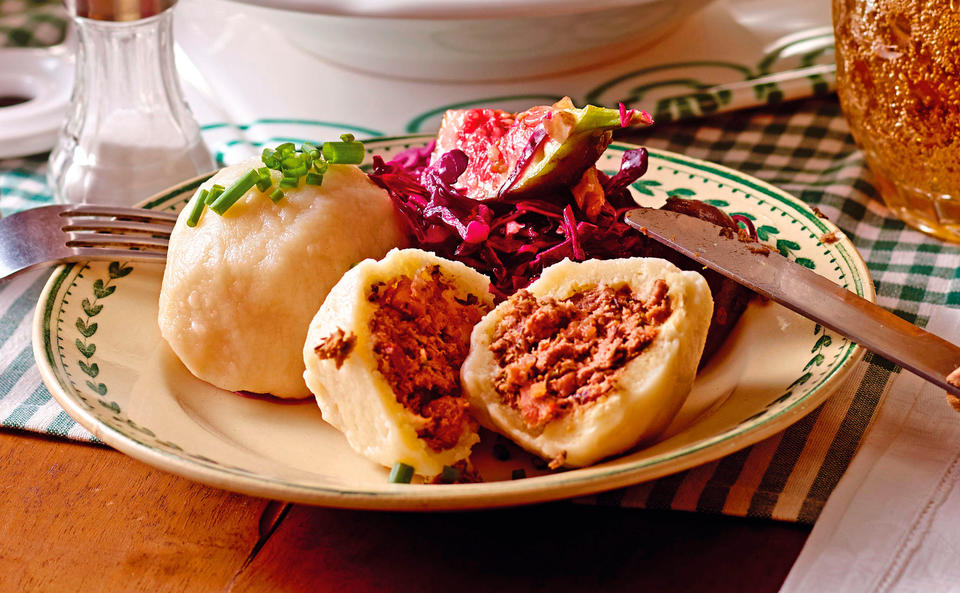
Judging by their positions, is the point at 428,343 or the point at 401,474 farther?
the point at 428,343

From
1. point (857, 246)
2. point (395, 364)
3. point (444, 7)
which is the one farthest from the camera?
point (444, 7)

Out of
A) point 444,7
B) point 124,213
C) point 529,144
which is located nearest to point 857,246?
point 529,144

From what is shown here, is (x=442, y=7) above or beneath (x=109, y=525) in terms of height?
above

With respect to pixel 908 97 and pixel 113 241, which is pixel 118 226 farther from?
pixel 908 97

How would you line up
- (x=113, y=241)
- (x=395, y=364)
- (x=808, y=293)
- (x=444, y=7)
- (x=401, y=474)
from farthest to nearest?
(x=444, y=7)
(x=113, y=241)
(x=808, y=293)
(x=395, y=364)
(x=401, y=474)

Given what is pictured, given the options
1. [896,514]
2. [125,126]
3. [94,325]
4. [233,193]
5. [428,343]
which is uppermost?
[233,193]

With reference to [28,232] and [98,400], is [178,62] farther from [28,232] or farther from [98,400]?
[98,400]

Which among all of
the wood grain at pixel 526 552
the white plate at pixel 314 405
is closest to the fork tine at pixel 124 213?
the white plate at pixel 314 405

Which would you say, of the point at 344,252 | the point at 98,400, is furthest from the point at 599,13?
the point at 98,400
